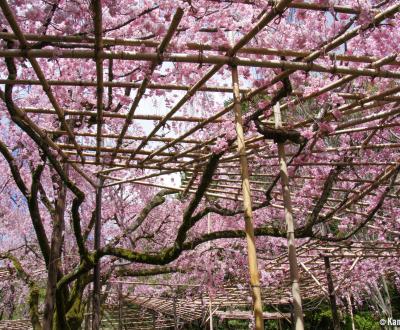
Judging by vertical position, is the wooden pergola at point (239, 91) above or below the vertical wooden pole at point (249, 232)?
above

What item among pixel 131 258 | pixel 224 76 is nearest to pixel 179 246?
pixel 131 258

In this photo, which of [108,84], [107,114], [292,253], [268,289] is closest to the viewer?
[292,253]

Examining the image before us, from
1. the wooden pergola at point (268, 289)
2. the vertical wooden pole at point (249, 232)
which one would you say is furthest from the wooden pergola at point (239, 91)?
the wooden pergola at point (268, 289)

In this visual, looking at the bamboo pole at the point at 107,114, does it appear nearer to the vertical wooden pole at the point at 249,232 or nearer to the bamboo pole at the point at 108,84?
the bamboo pole at the point at 108,84

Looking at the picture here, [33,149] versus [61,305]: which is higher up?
[33,149]

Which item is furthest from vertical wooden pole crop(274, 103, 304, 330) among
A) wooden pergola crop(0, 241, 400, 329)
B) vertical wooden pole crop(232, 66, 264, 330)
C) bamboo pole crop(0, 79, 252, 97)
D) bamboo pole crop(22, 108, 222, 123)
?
wooden pergola crop(0, 241, 400, 329)

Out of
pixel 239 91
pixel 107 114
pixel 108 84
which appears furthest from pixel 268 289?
pixel 108 84

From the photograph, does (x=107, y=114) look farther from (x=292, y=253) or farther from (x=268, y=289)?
(x=268, y=289)

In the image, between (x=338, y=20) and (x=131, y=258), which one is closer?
(x=338, y=20)

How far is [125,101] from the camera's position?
13.1 feet

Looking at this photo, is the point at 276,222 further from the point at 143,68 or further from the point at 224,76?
the point at 143,68

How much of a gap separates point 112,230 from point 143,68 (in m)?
7.90

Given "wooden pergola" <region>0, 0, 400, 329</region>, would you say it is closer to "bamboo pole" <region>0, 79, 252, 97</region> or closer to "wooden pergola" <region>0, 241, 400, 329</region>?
"bamboo pole" <region>0, 79, 252, 97</region>

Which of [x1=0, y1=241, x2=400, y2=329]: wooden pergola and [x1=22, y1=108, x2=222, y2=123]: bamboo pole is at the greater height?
[x1=22, y1=108, x2=222, y2=123]: bamboo pole
